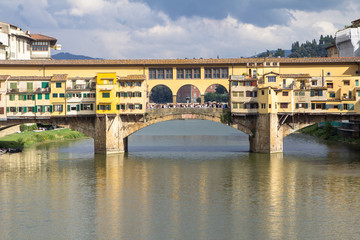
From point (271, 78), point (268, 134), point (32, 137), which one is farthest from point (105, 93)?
point (32, 137)

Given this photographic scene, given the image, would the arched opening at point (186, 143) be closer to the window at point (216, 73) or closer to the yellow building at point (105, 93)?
the yellow building at point (105, 93)

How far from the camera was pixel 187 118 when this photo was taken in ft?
251

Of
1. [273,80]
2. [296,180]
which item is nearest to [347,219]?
[296,180]

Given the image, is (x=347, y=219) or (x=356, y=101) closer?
(x=347, y=219)

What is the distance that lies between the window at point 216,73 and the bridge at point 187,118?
18.6 feet

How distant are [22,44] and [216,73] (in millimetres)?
47412

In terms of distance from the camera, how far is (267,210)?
43781 millimetres

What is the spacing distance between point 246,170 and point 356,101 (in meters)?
23.4

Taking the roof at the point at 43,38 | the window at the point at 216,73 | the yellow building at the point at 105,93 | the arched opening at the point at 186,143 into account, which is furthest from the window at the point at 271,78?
the roof at the point at 43,38

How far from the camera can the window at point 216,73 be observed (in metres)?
79.7

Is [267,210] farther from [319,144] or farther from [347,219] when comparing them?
[319,144]

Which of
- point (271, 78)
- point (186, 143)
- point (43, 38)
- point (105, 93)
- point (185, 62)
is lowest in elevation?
point (186, 143)

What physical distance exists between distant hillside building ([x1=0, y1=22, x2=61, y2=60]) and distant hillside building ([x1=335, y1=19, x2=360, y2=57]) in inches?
2279

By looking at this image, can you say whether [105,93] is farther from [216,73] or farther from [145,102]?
[216,73]
